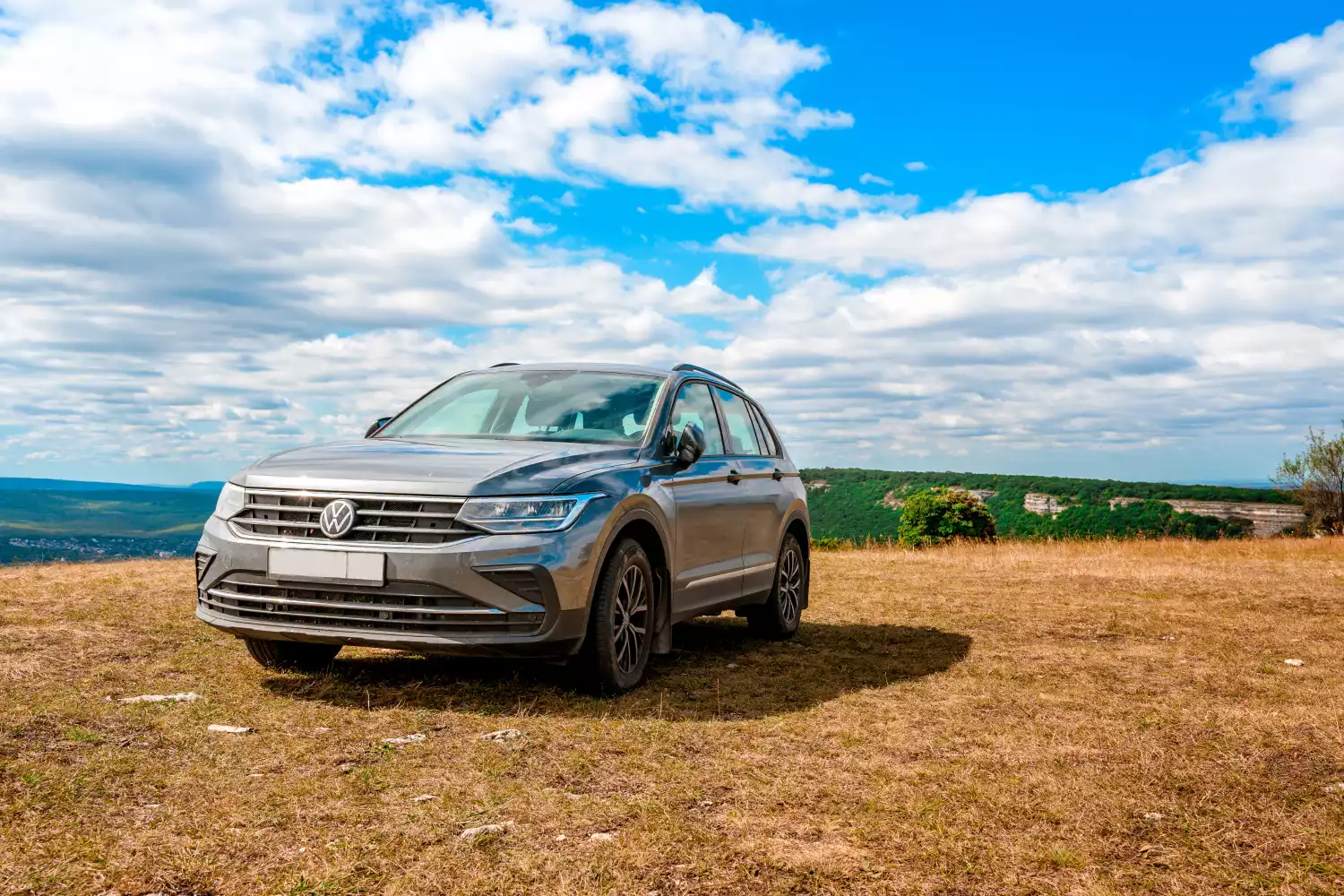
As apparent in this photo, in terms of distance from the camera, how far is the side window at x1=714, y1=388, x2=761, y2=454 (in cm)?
833

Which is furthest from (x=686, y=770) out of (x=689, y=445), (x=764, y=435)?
(x=764, y=435)

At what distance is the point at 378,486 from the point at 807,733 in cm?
238

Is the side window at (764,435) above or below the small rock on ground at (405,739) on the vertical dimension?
above

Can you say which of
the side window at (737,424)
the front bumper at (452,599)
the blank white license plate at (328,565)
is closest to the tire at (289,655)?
the front bumper at (452,599)

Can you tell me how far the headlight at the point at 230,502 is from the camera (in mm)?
5949

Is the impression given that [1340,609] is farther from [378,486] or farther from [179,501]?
[179,501]

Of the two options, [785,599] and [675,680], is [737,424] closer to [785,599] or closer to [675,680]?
[785,599]

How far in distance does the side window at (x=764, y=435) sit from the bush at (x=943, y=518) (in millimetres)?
20598

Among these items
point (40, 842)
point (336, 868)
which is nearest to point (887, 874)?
point (336, 868)

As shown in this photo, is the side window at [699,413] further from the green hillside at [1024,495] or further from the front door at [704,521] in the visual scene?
the green hillside at [1024,495]

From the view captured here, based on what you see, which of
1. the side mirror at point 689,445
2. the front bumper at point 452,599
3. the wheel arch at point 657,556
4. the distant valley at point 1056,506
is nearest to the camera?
the front bumper at point 452,599

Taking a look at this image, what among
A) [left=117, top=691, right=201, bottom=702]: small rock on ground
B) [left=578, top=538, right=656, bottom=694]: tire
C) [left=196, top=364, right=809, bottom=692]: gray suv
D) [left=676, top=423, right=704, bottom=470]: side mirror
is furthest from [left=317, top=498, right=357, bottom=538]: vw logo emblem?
[left=676, top=423, right=704, bottom=470]: side mirror

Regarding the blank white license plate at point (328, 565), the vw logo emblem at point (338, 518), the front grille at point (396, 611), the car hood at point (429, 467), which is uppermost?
the car hood at point (429, 467)

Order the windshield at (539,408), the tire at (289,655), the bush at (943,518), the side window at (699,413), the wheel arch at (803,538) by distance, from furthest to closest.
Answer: the bush at (943,518) < the wheel arch at (803,538) < the side window at (699,413) < the windshield at (539,408) < the tire at (289,655)
